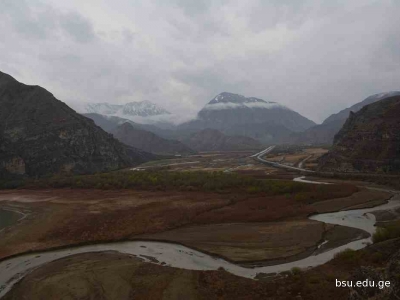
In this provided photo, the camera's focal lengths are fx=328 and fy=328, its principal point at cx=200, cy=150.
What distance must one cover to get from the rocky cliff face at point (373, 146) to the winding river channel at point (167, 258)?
2639 inches

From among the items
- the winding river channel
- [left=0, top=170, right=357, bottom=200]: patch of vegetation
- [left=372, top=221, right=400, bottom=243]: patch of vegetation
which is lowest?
the winding river channel

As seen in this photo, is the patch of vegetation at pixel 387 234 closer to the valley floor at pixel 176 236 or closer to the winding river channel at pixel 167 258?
the winding river channel at pixel 167 258

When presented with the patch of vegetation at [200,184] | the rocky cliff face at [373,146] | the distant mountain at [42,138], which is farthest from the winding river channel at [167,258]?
the distant mountain at [42,138]

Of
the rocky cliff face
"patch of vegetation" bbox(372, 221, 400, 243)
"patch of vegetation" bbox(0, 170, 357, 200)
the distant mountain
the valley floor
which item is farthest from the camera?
the distant mountain

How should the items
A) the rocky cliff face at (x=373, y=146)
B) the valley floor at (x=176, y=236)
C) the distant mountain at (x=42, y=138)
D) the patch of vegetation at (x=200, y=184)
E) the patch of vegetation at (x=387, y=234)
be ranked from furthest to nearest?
the distant mountain at (x=42, y=138) < the rocky cliff face at (x=373, y=146) < the patch of vegetation at (x=200, y=184) < the patch of vegetation at (x=387, y=234) < the valley floor at (x=176, y=236)

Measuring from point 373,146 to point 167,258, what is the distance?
4177 inches

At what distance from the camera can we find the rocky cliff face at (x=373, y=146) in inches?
4535

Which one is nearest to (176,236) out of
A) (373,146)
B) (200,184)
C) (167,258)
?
(167,258)

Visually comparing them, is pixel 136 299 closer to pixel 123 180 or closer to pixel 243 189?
pixel 243 189

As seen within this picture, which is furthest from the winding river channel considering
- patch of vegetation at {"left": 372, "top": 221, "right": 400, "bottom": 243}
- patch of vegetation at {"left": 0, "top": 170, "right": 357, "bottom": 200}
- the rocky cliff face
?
the rocky cliff face

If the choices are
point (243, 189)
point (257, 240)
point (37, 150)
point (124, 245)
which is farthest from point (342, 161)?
point (37, 150)

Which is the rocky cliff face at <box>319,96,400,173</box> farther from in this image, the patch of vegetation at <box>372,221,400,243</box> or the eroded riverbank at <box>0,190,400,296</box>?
the patch of vegetation at <box>372,221,400,243</box>

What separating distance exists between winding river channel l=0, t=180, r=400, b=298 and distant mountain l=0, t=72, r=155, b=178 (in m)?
106

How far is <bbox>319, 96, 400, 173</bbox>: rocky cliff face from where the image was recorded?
378 feet
